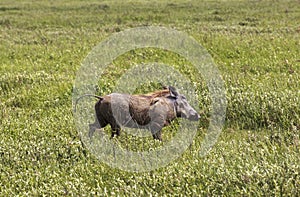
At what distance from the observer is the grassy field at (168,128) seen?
618cm

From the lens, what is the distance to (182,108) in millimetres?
8297

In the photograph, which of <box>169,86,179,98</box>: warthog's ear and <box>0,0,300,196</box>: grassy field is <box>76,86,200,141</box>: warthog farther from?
<box>0,0,300,196</box>: grassy field

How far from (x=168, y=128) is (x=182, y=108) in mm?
905

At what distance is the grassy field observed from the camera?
243 inches

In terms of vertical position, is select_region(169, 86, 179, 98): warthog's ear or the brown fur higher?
select_region(169, 86, 179, 98): warthog's ear

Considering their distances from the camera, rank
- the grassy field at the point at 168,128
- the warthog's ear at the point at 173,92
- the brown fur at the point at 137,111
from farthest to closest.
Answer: the warthog's ear at the point at 173,92, the brown fur at the point at 137,111, the grassy field at the point at 168,128

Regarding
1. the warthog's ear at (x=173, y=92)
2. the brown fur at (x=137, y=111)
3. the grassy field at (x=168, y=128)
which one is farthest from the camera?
the warthog's ear at (x=173, y=92)

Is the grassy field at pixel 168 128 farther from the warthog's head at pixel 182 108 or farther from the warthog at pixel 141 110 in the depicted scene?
the warthog's head at pixel 182 108

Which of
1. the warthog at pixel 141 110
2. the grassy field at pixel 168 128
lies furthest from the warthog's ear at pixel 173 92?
the grassy field at pixel 168 128

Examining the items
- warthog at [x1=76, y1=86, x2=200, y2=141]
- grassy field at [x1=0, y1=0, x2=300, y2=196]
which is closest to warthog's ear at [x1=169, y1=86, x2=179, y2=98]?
warthog at [x1=76, y1=86, x2=200, y2=141]

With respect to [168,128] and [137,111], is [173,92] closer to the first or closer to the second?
[137,111]

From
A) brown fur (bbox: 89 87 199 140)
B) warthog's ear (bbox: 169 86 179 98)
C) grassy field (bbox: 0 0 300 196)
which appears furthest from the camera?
warthog's ear (bbox: 169 86 179 98)

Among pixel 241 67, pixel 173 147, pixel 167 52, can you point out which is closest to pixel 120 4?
pixel 167 52

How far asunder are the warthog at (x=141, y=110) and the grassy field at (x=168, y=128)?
0.32 meters
